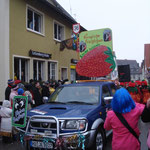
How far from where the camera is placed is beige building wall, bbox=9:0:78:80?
33.3 ft

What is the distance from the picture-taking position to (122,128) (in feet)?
8.96

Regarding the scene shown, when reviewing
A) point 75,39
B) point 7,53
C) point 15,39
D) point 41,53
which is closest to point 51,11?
point 75,39

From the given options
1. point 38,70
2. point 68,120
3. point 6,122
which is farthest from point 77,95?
point 38,70

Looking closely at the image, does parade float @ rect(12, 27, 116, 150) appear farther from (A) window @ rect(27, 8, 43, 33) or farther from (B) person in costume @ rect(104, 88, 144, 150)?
(A) window @ rect(27, 8, 43, 33)

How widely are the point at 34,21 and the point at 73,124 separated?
9.78m

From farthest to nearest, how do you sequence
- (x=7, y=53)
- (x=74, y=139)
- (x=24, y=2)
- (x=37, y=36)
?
1. (x=37, y=36)
2. (x=24, y=2)
3. (x=7, y=53)
4. (x=74, y=139)

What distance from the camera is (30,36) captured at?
37.8 feet

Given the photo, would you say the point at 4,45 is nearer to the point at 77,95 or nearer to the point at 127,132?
the point at 77,95

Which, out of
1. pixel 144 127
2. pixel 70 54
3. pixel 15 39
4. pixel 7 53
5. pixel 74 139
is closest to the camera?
pixel 74 139

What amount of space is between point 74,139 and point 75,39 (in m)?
10.8

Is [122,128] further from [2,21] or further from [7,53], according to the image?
[2,21]

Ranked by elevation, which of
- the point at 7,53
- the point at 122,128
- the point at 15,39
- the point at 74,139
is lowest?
the point at 74,139

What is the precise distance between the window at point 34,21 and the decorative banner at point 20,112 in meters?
7.78

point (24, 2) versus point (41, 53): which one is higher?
point (24, 2)
